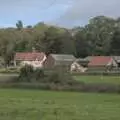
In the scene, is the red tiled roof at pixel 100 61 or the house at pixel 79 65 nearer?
the house at pixel 79 65

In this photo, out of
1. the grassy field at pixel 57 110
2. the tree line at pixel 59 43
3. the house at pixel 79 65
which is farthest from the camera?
the tree line at pixel 59 43

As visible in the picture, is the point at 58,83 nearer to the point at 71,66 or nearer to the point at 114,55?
the point at 71,66

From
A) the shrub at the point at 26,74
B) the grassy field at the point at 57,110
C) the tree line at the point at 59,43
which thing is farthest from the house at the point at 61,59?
the grassy field at the point at 57,110

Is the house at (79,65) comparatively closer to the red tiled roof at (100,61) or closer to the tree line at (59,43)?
the red tiled roof at (100,61)

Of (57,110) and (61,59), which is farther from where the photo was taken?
(61,59)

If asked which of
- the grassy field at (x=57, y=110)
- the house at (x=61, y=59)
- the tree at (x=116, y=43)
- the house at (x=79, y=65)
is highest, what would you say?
the tree at (x=116, y=43)

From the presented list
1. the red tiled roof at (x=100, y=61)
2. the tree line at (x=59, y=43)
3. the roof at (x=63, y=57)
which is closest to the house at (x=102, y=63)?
the red tiled roof at (x=100, y=61)

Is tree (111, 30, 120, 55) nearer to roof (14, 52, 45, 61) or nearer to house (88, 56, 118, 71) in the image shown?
house (88, 56, 118, 71)

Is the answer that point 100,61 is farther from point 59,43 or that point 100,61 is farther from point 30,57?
point 30,57

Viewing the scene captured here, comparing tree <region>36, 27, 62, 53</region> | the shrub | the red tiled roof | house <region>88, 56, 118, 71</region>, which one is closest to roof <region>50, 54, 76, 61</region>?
house <region>88, 56, 118, 71</region>

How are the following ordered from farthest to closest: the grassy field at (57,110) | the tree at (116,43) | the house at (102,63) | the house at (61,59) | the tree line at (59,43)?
the tree line at (59,43) → the house at (61,59) → the tree at (116,43) → the house at (102,63) → the grassy field at (57,110)

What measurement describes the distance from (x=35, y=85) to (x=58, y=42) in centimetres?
10323

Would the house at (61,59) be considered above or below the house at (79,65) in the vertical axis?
above

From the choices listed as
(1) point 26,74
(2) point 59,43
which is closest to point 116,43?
(2) point 59,43
